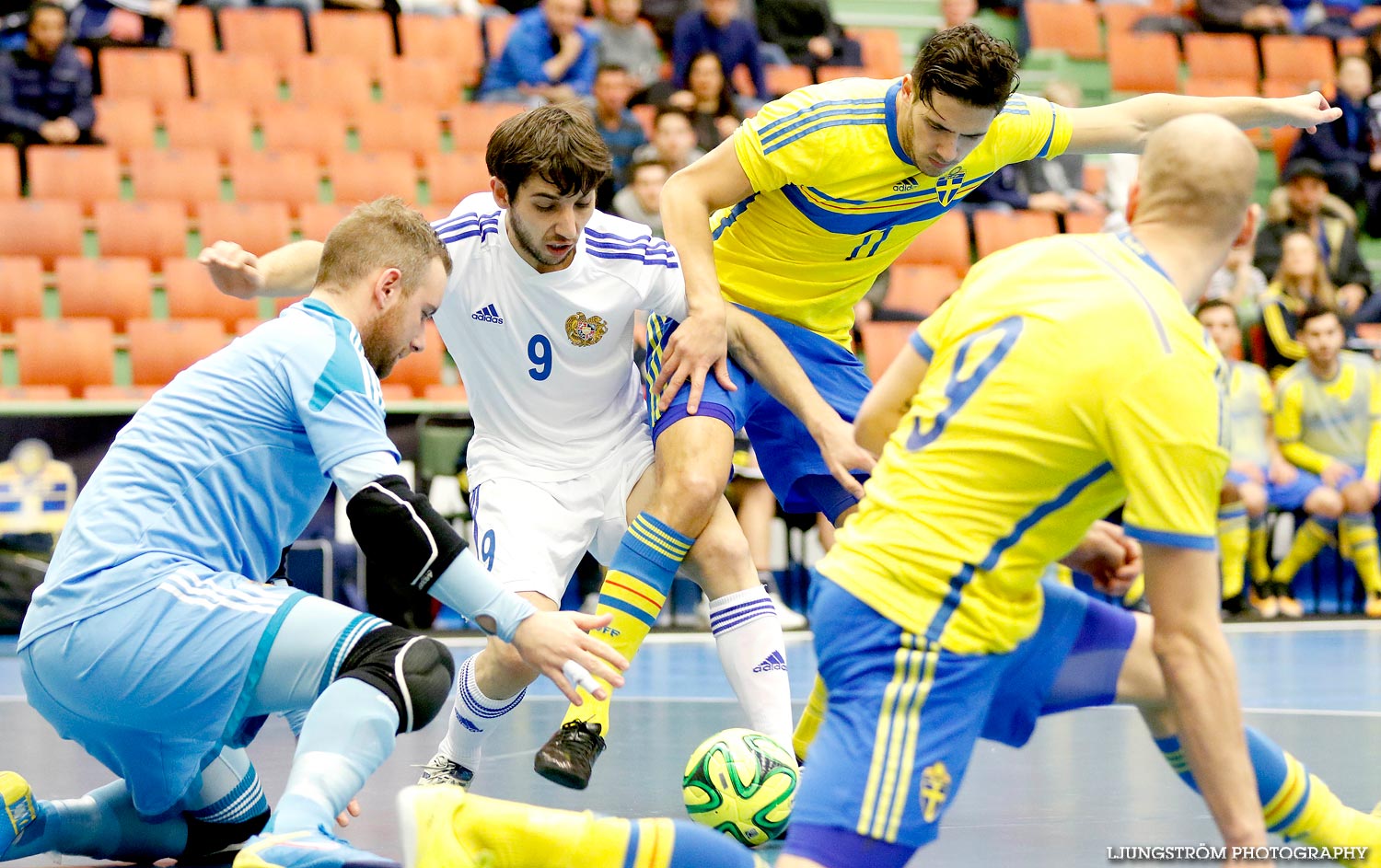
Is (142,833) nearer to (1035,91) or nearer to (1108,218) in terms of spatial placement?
(1108,218)

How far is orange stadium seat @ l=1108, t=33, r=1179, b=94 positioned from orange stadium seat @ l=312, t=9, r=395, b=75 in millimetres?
6098

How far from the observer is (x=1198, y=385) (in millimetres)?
2369

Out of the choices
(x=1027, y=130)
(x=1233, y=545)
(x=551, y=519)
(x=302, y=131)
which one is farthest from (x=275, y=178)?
(x=1027, y=130)

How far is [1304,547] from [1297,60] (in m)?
6.16

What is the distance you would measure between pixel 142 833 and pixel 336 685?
0.93 m

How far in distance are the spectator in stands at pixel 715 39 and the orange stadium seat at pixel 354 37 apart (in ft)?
7.43

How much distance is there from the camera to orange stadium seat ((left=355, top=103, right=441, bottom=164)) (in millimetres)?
11086

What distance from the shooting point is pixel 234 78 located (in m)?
11.2

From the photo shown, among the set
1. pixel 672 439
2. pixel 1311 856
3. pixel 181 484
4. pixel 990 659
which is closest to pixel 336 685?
pixel 181 484

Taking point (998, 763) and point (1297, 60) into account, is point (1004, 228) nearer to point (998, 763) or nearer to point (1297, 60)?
point (1297, 60)

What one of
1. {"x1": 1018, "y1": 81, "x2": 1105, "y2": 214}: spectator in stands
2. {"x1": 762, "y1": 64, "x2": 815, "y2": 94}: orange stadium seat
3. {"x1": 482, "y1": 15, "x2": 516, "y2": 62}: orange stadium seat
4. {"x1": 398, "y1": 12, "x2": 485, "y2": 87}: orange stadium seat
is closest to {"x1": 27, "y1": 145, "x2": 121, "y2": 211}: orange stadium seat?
{"x1": 398, "y1": 12, "x2": 485, "y2": 87}: orange stadium seat

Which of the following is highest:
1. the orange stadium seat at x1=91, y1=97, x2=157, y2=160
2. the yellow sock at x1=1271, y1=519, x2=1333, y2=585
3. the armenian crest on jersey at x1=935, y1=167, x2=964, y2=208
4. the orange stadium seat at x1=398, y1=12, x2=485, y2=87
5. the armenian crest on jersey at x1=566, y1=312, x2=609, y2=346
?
the orange stadium seat at x1=398, y1=12, x2=485, y2=87

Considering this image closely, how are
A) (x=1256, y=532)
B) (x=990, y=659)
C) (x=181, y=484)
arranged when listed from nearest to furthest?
(x=990, y=659) < (x=181, y=484) < (x=1256, y=532)

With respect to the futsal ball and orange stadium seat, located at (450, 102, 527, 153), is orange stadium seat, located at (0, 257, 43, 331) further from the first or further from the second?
the futsal ball
